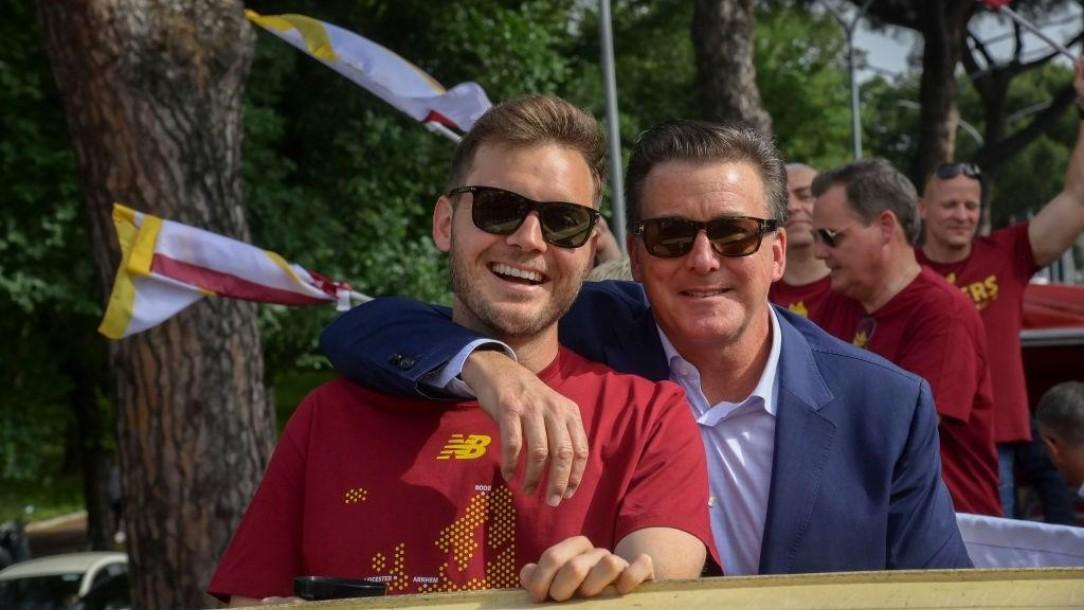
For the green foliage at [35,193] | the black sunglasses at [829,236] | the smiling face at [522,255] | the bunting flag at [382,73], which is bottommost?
the smiling face at [522,255]

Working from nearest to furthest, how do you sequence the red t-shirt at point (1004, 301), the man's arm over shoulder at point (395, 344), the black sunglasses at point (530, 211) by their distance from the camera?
1. the man's arm over shoulder at point (395, 344)
2. the black sunglasses at point (530, 211)
3. the red t-shirt at point (1004, 301)

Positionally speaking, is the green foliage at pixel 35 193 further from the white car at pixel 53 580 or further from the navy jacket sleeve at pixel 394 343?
the navy jacket sleeve at pixel 394 343

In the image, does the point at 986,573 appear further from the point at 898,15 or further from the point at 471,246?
the point at 898,15

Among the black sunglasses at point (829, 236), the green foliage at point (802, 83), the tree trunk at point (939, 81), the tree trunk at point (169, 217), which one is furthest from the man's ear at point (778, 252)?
the green foliage at point (802, 83)

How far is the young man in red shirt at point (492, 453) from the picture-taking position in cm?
252

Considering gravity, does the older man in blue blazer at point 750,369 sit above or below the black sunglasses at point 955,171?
below

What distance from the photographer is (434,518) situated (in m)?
2.52

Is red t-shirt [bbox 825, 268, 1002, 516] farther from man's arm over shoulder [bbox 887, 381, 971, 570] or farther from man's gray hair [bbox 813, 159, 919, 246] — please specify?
man's arm over shoulder [bbox 887, 381, 971, 570]

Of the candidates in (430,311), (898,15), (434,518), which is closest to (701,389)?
(430,311)

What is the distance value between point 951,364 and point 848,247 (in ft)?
2.12

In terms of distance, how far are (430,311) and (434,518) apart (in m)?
0.55

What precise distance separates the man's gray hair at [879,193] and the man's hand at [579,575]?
321cm

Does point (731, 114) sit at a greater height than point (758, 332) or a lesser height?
greater

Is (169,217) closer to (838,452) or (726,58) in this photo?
(838,452)
